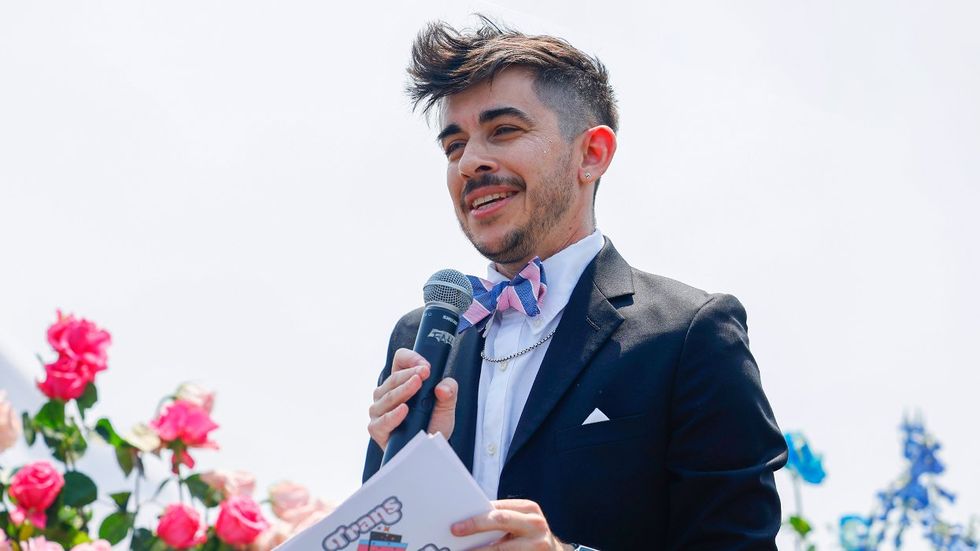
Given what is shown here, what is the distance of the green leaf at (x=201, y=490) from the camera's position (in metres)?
3.20

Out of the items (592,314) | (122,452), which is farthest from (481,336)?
(122,452)

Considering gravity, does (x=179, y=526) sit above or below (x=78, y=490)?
below

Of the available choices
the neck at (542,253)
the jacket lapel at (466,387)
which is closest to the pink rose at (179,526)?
the jacket lapel at (466,387)

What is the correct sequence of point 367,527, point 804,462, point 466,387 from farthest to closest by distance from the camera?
point 804,462 < point 466,387 < point 367,527

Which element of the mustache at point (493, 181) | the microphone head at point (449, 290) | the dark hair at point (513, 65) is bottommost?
the microphone head at point (449, 290)

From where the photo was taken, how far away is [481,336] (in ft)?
7.55

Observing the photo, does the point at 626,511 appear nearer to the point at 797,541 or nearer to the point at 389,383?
the point at 389,383

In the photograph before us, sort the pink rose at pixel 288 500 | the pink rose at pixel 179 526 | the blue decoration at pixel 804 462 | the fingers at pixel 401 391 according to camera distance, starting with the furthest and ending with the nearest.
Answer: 1. the blue decoration at pixel 804 462
2. the pink rose at pixel 288 500
3. the pink rose at pixel 179 526
4. the fingers at pixel 401 391

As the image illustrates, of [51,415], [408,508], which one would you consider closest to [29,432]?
[51,415]

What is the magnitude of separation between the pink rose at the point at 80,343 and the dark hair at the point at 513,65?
4.57ft

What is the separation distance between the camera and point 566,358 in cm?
207

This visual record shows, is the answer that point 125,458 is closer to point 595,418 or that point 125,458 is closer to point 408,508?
point 595,418

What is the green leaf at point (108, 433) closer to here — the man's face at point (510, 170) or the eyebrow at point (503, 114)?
the man's face at point (510, 170)

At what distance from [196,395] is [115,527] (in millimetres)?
462
